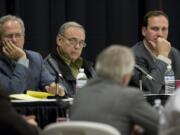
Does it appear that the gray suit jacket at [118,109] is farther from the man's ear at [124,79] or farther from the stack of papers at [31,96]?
the stack of papers at [31,96]

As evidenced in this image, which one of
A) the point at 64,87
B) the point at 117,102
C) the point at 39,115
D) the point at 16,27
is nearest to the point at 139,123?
the point at 117,102

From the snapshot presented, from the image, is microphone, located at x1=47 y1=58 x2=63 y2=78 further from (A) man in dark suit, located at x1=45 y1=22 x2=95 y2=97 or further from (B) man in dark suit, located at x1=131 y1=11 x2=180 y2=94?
(B) man in dark suit, located at x1=131 y1=11 x2=180 y2=94

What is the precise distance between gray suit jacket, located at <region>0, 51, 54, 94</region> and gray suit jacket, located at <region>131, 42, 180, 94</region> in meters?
0.77

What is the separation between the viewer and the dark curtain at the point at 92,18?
261 inches

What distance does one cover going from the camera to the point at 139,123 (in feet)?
10.7

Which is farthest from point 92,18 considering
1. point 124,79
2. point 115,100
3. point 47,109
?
point 115,100

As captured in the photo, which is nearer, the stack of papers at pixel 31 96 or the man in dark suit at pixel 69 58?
the stack of papers at pixel 31 96

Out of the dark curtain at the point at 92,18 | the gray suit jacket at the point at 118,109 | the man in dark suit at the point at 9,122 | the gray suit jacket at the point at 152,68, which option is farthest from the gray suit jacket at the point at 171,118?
the dark curtain at the point at 92,18

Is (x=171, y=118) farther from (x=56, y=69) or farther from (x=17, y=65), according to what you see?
(x=17, y=65)

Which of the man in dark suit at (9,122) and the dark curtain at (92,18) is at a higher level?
the dark curtain at (92,18)

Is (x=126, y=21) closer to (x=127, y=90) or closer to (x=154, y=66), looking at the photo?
(x=154, y=66)

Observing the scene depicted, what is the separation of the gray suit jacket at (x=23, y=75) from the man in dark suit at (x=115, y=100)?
4.74ft

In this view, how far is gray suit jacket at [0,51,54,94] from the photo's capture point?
15.7 feet

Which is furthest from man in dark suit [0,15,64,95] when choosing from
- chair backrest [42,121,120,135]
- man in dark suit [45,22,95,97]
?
chair backrest [42,121,120,135]
